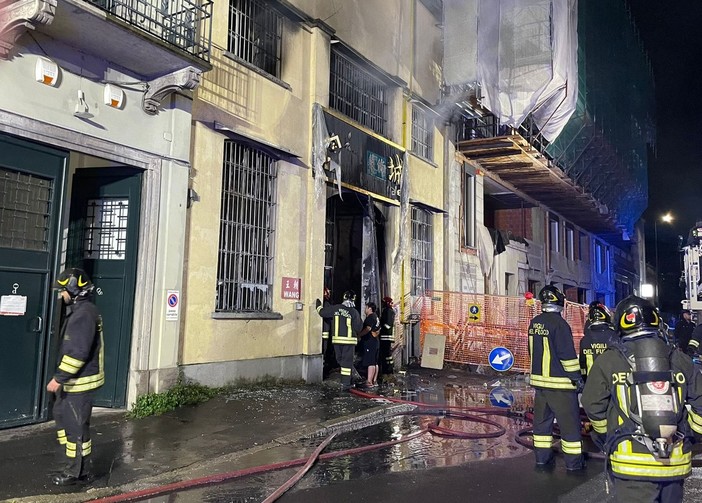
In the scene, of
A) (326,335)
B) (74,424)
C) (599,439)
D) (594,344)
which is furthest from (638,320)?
(326,335)

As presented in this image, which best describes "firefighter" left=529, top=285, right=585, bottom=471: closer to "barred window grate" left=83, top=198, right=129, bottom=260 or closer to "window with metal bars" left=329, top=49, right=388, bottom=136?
"barred window grate" left=83, top=198, right=129, bottom=260

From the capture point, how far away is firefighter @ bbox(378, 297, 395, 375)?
40.0ft

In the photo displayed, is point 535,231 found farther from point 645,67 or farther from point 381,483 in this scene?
point 645,67

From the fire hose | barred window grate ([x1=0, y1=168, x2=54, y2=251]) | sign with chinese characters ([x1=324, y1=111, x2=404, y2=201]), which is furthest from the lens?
sign with chinese characters ([x1=324, y1=111, x2=404, y2=201])

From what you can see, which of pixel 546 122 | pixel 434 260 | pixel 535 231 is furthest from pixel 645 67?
pixel 434 260

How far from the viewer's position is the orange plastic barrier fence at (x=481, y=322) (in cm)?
1370

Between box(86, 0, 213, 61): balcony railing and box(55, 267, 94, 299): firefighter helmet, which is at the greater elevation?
box(86, 0, 213, 61): balcony railing

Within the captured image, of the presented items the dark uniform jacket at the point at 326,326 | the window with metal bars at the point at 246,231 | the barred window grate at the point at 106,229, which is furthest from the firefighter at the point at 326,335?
the barred window grate at the point at 106,229

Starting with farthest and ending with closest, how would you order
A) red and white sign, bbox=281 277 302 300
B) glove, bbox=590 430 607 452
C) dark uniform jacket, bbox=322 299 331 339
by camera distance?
dark uniform jacket, bbox=322 299 331 339 < red and white sign, bbox=281 277 302 300 < glove, bbox=590 430 607 452

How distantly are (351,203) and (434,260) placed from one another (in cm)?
345

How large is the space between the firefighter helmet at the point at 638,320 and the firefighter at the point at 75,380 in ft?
14.3

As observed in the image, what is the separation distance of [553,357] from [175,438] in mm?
4317

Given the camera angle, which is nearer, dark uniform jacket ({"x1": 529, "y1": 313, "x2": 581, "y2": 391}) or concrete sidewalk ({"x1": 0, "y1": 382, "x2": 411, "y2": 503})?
concrete sidewalk ({"x1": 0, "y1": 382, "x2": 411, "y2": 503})

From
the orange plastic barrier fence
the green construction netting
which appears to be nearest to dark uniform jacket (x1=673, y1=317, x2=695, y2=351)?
the orange plastic barrier fence
